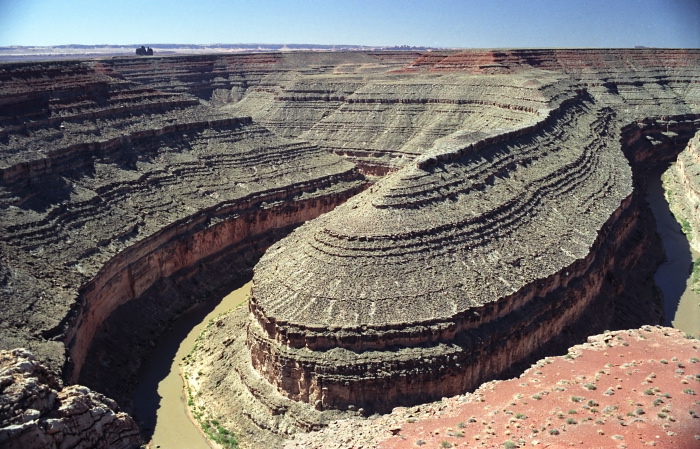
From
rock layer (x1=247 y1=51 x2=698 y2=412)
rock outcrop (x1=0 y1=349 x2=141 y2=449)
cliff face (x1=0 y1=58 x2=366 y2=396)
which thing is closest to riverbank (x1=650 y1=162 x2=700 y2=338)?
rock layer (x1=247 y1=51 x2=698 y2=412)

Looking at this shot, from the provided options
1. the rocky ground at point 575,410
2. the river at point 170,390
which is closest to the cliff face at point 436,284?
the rocky ground at point 575,410

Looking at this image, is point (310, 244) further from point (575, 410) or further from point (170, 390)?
point (575, 410)

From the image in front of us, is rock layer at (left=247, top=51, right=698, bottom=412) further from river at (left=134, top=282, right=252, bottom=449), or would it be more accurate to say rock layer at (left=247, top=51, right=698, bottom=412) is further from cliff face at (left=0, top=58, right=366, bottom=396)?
cliff face at (left=0, top=58, right=366, bottom=396)

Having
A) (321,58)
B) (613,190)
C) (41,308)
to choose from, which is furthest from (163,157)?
(321,58)

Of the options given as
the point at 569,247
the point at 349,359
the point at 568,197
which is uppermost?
the point at 568,197

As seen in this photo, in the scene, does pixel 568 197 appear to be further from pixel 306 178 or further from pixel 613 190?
pixel 306 178

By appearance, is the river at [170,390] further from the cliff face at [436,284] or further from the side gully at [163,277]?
the cliff face at [436,284]

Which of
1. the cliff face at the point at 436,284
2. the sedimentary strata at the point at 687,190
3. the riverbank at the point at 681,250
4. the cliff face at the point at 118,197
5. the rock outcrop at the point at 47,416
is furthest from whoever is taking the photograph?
the sedimentary strata at the point at 687,190
